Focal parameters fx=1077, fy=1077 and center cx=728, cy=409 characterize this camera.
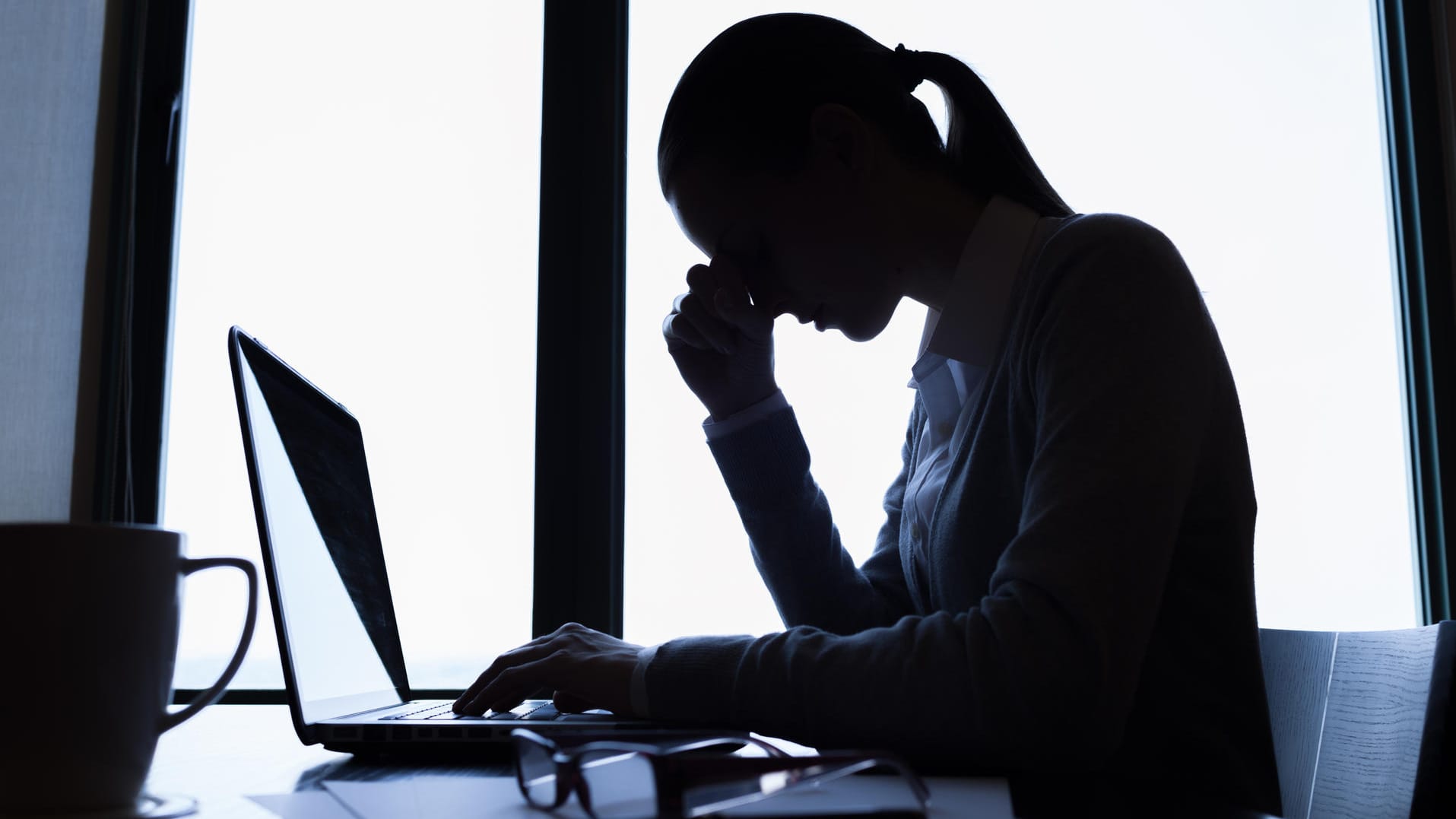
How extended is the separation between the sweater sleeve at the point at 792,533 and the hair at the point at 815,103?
1.09 ft

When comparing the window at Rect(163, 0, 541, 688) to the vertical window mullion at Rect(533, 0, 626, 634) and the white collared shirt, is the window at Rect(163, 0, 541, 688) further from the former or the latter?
the white collared shirt

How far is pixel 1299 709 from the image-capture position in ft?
2.95

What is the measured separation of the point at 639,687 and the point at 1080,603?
12.1 inches

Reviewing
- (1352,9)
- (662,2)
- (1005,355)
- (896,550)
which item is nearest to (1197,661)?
(1005,355)

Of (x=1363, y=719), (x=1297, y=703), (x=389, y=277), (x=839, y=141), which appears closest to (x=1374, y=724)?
(x=1363, y=719)

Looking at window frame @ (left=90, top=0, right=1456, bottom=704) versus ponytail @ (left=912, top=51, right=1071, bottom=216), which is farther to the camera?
window frame @ (left=90, top=0, right=1456, bottom=704)

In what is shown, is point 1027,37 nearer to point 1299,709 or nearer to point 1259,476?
point 1259,476

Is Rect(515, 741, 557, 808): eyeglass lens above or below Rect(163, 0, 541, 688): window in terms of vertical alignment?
below

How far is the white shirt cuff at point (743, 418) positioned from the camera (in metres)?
1.25

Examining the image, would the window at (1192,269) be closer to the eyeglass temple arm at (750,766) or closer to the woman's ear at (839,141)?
the woman's ear at (839,141)

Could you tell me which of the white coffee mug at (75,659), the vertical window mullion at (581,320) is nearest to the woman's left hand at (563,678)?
the white coffee mug at (75,659)

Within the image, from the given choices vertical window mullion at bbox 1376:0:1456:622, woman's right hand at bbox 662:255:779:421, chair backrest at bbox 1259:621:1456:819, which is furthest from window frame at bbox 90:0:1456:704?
chair backrest at bbox 1259:621:1456:819

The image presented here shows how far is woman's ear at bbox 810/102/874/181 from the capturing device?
3.22 ft

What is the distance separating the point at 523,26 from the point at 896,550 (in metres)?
1.15
